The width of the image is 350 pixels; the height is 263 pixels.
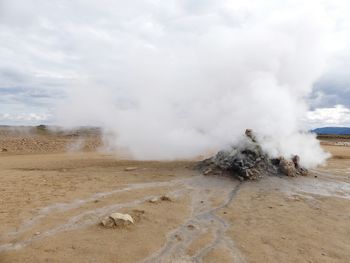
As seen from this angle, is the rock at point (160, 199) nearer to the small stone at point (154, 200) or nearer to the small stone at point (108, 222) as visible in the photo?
the small stone at point (154, 200)

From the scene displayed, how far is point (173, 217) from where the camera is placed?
8.14m

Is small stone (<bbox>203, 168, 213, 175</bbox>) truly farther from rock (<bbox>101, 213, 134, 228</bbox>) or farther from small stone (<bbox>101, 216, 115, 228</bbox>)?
small stone (<bbox>101, 216, 115, 228</bbox>)

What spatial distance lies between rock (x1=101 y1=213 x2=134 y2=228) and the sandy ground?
0.13 m

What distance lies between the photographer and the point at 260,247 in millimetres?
6516

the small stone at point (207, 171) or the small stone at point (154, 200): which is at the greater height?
the small stone at point (207, 171)

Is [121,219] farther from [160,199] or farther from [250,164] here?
[250,164]

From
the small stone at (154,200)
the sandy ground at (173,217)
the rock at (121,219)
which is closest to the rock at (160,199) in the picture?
the small stone at (154,200)

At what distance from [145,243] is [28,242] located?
216cm

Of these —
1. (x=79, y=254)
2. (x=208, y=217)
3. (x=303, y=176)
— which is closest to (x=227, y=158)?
(x=303, y=176)

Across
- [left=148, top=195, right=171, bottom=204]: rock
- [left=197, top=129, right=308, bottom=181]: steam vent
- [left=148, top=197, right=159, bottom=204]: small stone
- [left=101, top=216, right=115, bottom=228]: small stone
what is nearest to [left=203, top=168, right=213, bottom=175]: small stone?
[left=197, top=129, right=308, bottom=181]: steam vent

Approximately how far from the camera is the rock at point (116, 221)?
7.35 metres

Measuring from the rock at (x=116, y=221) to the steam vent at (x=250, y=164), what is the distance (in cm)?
557

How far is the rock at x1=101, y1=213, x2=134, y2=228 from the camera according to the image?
7.35 m

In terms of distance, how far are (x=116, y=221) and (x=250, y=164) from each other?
650cm
